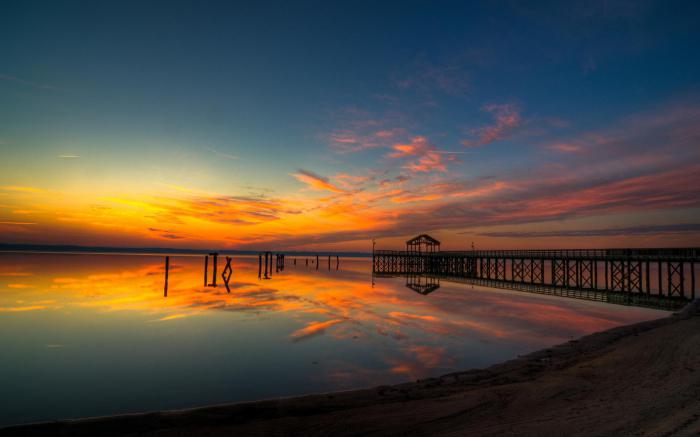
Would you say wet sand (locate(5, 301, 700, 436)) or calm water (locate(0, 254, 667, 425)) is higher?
wet sand (locate(5, 301, 700, 436))

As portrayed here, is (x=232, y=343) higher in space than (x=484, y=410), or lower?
lower

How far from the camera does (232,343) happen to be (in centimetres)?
1817

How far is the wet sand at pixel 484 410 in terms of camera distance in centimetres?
780

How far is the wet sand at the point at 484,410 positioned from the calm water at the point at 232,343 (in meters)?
1.59

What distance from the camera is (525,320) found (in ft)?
82.9

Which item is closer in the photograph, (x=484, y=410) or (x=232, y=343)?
(x=484, y=410)

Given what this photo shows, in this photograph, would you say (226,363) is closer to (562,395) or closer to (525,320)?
(562,395)

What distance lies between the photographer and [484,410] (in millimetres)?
8992

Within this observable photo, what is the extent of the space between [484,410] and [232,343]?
12.8 m

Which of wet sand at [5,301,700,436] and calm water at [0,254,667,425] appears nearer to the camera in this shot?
wet sand at [5,301,700,436]

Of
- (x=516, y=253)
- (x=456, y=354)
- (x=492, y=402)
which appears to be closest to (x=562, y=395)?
(x=492, y=402)

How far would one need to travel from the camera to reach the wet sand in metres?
7.80

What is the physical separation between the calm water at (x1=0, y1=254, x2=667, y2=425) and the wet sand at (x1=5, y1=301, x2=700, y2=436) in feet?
5.23

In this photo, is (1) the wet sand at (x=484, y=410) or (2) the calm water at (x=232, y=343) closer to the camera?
(1) the wet sand at (x=484, y=410)
